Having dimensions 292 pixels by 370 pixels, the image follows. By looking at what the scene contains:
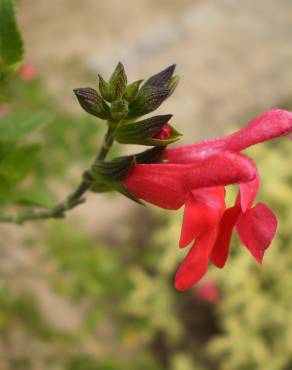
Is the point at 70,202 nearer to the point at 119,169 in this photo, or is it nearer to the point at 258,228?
the point at 119,169

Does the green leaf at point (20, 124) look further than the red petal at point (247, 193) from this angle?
Yes

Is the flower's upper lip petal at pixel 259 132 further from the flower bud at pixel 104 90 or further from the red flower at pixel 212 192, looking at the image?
the flower bud at pixel 104 90

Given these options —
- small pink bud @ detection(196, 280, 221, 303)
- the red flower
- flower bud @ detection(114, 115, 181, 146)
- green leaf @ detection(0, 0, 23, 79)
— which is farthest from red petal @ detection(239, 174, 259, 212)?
small pink bud @ detection(196, 280, 221, 303)

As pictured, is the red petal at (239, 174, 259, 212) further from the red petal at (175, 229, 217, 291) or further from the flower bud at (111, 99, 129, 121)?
the flower bud at (111, 99, 129, 121)

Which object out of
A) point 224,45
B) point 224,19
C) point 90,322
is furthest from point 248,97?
point 90,322

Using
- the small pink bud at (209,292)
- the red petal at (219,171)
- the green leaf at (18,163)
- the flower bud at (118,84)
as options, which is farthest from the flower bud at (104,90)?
the small pink bud at (209,292)

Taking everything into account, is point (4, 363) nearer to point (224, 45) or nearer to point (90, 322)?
point (90, 322)

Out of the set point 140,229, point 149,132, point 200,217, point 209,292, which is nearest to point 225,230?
point 200,217
